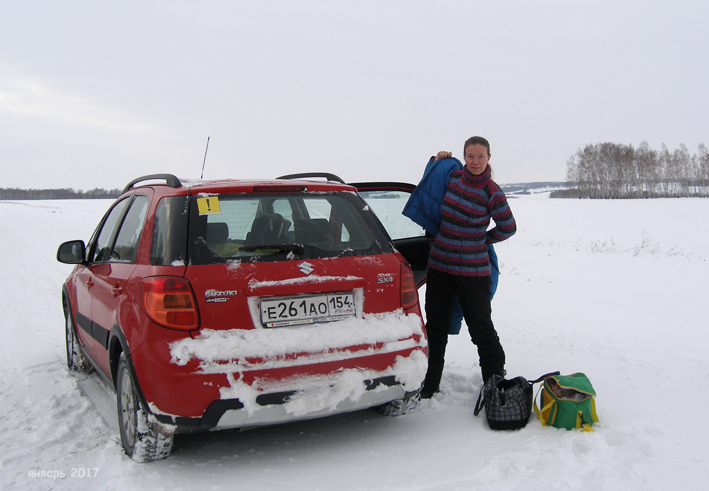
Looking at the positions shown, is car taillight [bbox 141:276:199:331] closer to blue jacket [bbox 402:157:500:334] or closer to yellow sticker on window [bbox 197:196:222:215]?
yellow sticker on window [bbox 197:196:222:215]

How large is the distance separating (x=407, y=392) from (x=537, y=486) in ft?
2.75

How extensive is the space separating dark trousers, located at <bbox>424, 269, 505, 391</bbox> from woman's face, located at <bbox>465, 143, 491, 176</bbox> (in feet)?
2.57

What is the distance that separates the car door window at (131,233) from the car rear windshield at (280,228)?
58 centimetres

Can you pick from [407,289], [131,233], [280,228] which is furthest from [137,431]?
[407,289]

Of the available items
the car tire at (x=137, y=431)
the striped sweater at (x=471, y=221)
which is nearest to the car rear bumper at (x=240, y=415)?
the car tire at (x=137, y=431)

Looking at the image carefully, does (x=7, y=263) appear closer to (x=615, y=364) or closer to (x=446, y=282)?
(x=446, y=282)

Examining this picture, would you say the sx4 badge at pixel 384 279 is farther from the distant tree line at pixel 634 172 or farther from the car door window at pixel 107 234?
the distant tree line at pixel 634 172

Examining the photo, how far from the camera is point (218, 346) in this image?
108 inches

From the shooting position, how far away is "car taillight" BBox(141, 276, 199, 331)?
108 inches

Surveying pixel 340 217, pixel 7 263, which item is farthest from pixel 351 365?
pixel 7 263

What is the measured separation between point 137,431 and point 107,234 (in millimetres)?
1878

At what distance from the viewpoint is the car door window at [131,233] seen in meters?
3.35

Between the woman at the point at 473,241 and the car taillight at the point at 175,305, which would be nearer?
the car taillight at the point at 175,305

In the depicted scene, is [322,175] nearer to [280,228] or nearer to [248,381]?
[280,228]
